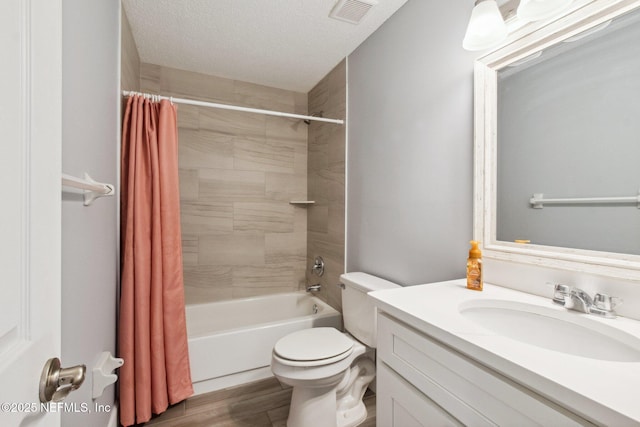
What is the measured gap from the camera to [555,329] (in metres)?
0.82

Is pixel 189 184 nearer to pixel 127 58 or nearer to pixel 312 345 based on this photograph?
pixel 127 58

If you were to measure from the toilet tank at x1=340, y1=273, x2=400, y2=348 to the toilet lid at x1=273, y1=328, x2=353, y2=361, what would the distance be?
0.13 meters

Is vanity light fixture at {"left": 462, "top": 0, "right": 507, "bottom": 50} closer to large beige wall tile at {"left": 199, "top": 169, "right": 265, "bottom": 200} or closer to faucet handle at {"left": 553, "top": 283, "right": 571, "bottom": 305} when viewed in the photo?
faucet handle at {"left": 553, "top": 283, "right": 571, "bottom": 305}

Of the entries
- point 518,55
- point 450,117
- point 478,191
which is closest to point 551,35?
point 518,55

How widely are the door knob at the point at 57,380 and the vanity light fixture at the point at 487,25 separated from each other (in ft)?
4.74

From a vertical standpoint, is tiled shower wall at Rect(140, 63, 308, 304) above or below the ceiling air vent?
below

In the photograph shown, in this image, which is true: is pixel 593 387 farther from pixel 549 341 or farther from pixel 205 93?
pixel 205 93

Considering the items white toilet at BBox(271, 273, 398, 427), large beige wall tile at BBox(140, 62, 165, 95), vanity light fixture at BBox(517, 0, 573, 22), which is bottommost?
white toilet at BBox(271, 273, 398, 427)

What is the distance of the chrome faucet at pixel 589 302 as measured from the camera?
2.54 ft

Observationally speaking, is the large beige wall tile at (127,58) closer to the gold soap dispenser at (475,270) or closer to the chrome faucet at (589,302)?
the gold soap dispenser at (475,270)

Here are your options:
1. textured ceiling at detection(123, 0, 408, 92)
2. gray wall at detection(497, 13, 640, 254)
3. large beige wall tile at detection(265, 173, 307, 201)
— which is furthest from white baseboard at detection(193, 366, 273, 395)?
textured ceiling at detection(123, 0, 408, 92)

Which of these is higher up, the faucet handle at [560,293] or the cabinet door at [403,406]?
the faucet handle at [560,293]

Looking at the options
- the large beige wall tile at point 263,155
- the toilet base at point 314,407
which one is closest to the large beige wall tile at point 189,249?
the large beige wall tile at point 263,155

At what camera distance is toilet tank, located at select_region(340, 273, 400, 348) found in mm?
1546
